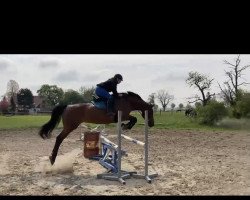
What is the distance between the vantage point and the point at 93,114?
8.16 metres

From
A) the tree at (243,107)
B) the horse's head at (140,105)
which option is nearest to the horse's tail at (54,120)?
the horse's head at (140,105)

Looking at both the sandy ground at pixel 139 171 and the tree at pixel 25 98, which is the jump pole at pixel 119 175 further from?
the tree at pixel 25 98

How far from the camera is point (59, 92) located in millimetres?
75188

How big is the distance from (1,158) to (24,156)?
67 cm

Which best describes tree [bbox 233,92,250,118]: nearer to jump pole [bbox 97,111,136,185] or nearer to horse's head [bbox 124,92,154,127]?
horse's head [bbox 124,92,154,127]

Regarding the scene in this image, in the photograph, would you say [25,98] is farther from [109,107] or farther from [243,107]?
[109,107]

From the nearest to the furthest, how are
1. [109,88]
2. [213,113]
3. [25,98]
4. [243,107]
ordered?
[109,88] < [213,113] < [243,107] < [25,98]

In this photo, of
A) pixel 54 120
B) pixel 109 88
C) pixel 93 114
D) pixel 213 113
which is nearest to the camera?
pixel 109 88

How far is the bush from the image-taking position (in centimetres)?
2519

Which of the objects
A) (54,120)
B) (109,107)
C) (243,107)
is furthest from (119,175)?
(243,107)

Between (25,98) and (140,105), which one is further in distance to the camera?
(25,98)

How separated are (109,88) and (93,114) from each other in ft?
2.48

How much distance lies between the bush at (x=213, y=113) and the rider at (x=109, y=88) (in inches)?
721
